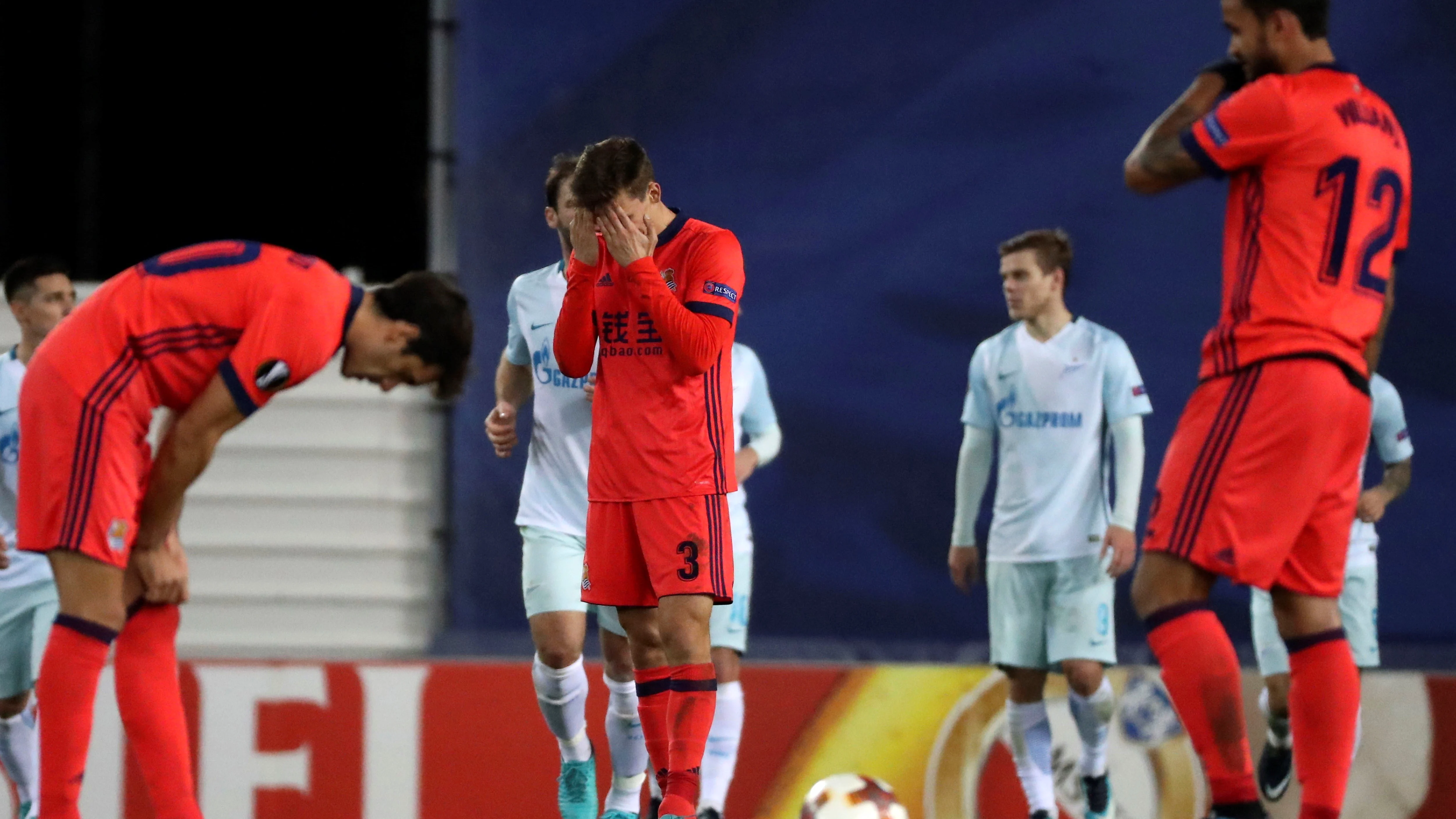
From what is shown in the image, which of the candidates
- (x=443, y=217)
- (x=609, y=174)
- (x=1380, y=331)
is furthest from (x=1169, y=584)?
(x=443, y=217)

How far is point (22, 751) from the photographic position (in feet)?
17.9

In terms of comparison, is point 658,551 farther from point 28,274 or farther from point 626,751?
point 28,274

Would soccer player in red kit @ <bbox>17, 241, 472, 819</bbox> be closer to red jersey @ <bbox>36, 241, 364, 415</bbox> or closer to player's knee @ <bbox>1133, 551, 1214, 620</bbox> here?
red jersey @ <bbox>36, 241, 364, 415</bbox>

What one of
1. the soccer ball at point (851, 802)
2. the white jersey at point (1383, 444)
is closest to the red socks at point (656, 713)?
the soccer ball at point (851, 802)

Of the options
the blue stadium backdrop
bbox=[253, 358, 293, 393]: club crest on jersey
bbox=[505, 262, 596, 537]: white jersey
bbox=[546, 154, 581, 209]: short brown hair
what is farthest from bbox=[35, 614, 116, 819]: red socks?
the blue stadium backdrop

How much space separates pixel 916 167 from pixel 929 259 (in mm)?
464

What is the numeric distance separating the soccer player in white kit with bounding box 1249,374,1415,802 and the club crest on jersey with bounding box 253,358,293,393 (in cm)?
417

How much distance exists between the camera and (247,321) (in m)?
3.43

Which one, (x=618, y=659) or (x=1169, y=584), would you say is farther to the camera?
(x=618, y=659)

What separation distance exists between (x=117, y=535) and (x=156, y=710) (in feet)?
1.47

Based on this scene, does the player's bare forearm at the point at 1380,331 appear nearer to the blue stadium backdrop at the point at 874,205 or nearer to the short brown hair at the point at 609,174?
the short brown hair at the point at 609,174

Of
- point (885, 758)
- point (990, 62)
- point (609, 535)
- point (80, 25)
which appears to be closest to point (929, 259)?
point (990, 62)

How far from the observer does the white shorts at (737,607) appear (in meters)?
5.37

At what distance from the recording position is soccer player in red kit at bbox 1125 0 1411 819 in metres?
3.22
